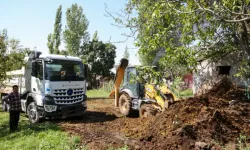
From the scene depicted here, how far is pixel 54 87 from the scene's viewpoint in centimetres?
1087

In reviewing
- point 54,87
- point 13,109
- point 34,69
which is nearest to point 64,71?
point 54,87

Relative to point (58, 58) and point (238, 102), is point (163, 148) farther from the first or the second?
point (58, 58)

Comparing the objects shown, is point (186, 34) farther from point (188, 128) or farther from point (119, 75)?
point (119, 75)

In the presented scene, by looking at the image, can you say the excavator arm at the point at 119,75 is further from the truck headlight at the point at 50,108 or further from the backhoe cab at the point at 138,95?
the truck headlight at the point at 50,108

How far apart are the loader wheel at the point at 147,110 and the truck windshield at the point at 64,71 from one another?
128 inches

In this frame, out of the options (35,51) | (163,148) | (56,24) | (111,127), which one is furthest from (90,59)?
(163,148)

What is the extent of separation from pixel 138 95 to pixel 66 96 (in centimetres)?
322

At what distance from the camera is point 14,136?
883cm

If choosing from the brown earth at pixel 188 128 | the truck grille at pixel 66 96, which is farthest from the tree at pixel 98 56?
the brown earth at pixel 188 128

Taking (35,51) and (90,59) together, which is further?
(90,59)

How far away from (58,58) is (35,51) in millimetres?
1418

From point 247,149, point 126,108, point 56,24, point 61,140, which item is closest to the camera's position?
point 247,149

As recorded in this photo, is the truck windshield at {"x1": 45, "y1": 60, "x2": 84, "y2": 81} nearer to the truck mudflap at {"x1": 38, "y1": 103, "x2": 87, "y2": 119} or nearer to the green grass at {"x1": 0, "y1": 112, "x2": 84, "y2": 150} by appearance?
the truck mudflap at {"x1": 38, "y1": 103, "x2": 87, "y2": 119}

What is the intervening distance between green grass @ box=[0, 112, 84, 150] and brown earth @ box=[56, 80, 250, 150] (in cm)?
49
